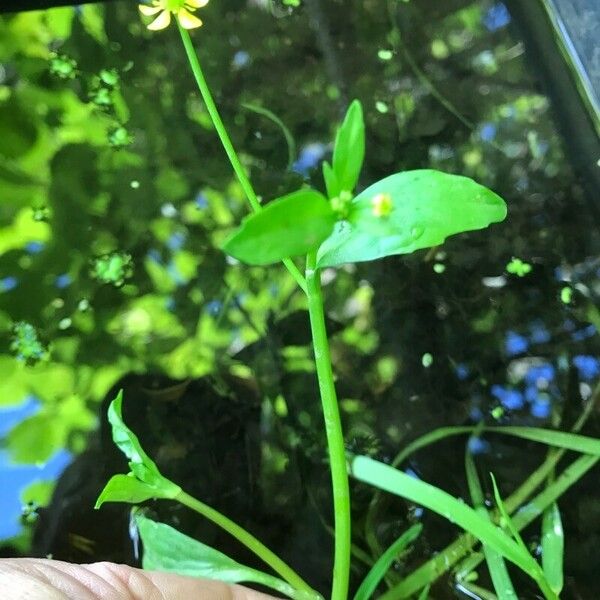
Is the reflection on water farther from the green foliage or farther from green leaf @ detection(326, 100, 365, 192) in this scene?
green leaf @ detection(326, 100, 365, 192)

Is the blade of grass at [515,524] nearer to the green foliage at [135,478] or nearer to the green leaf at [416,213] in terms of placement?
the green foliage at [135,478]

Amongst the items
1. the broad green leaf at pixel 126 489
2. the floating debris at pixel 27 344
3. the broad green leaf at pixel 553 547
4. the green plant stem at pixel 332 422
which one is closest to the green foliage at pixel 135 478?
the broad green leaf at pixel 126 489

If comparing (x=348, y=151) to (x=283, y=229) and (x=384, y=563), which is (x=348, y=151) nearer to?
(x=283, y=229)

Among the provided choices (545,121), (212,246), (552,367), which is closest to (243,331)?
(212,246)

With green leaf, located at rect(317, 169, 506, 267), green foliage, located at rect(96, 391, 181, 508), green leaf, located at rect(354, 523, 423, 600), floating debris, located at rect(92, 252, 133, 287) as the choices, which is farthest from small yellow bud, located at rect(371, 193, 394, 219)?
floating debris, located at rect(92, 252, 133, 287)

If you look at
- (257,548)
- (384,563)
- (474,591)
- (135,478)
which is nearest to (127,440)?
(135,478)

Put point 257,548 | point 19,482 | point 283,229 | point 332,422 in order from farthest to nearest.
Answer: point 19,482 → point 257,548 → point 332,422 → point 283,229
